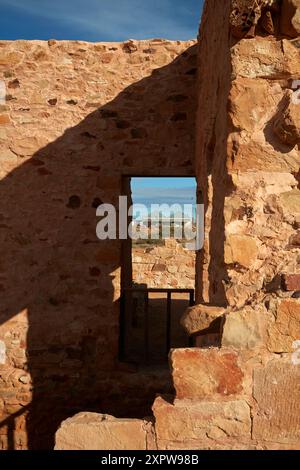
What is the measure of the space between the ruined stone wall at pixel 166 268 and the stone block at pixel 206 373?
276 inches

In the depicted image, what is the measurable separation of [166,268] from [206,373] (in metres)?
7.15

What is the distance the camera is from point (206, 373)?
1622 millimetres

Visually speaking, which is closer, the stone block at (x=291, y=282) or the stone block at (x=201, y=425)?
the stone block at (x=201, y=425)

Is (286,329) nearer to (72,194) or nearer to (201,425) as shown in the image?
(201,425)

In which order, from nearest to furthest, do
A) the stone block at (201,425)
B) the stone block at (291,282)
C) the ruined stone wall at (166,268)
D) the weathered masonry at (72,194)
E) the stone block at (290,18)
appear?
the stone block at (201,425)
the stone block at (291,282)
the stone block at (290,18)
the weathered masonry at (72,194)
the ruined stone wall at (166,268)

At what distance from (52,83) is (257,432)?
13.6 feet

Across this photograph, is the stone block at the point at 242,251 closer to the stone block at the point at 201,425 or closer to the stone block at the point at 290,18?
the stone block at the point at 201,425

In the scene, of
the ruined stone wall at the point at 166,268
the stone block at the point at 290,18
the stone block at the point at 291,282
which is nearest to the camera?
the stone block at the point at 291,282

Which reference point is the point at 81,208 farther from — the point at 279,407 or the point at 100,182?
the point at 279,407

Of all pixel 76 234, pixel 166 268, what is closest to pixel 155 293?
pixel 166 268

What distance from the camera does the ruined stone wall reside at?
871 centimetres

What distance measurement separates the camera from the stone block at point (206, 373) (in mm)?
1612

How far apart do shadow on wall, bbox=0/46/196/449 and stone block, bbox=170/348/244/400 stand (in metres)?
3.06

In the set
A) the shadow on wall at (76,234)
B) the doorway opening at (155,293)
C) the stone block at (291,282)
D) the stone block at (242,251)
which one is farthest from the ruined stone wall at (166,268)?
the stone block at (291,282)
